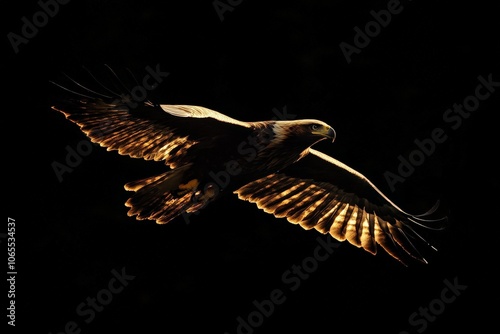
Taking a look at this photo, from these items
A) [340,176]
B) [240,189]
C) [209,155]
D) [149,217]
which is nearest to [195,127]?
[209,155]

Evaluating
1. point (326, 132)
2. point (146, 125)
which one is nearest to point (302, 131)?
point (326, 132)

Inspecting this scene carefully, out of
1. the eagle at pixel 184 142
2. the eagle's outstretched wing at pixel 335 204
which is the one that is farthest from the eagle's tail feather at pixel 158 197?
the eagle's outstretched wing at pixel 335 204

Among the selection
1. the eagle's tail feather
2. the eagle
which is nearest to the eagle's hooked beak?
the eagle

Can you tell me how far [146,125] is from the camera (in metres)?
5.12

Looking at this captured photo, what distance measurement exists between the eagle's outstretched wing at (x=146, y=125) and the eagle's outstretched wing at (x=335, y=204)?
2.82ft

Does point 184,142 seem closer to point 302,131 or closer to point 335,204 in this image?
point 302,131

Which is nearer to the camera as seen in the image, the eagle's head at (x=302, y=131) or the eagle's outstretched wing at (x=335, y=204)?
the eagle's head at (x=302, y=131)

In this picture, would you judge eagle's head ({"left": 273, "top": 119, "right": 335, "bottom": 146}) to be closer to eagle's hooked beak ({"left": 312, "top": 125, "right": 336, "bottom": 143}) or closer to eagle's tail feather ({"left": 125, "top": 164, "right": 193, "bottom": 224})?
eagle's hooked beak ({"left": 312, "top": 125, "right": 336, "bottom": 143})

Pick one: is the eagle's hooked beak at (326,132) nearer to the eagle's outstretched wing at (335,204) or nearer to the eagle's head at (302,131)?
the eagle's head at (302,131)

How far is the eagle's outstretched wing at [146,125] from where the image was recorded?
4.96 m

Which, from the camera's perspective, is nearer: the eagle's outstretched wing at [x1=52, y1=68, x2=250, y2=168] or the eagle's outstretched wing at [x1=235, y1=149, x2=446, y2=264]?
the eagle's outstretched wing at [x1=52, y1=68, x2=250, y2=168]

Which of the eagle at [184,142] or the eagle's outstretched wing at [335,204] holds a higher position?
the eagle at [184,142]

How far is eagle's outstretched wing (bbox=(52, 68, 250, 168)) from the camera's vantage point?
4965mm

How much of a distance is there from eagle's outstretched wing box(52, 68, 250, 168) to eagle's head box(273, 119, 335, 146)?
0.25 meters
